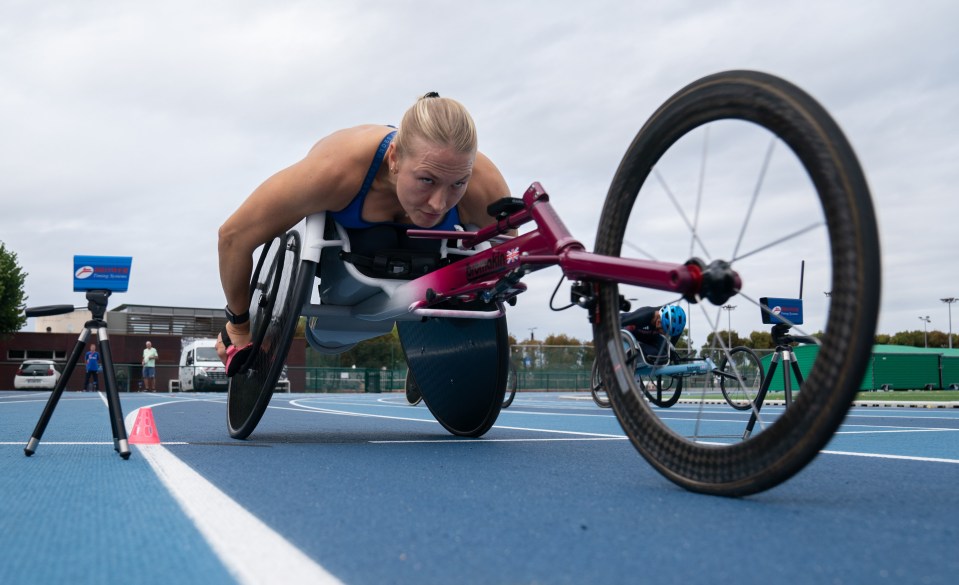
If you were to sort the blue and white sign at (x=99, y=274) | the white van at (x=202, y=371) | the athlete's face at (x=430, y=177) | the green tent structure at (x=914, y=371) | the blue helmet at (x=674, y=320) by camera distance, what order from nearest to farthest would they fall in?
the athlete's face at (x=430, y=177), the blue and white sign at (x=99, y=274), the blue helmet at (x=674, y=320), the white van at (x=202, y=371), the green tent structure at (x=914, y=371)

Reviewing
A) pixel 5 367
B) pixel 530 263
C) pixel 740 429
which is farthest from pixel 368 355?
pixel 530 263

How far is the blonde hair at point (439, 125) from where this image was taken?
123 inches

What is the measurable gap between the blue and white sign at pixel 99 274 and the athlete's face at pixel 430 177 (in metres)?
1.43

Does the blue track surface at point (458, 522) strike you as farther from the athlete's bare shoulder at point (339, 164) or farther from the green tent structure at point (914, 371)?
the green tent structure at point (914, 371)

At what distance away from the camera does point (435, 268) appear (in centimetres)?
394

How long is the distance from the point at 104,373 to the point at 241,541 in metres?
2.20

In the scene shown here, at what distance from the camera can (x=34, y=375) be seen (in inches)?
1384

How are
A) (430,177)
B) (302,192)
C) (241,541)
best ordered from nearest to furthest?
(241,541) → (430,177) → (302,192)

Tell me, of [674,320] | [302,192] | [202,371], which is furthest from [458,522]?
[202,371]

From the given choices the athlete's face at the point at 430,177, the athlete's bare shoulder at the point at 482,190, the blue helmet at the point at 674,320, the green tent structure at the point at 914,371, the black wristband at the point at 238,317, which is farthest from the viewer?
the green tent structure at the point at 914,371

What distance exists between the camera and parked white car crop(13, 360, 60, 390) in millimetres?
34500

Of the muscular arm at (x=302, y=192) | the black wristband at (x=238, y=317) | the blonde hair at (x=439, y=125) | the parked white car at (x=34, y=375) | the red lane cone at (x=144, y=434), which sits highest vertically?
the blonde hair at (x=439, y=125)

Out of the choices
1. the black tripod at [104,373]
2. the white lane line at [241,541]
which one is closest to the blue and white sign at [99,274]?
the black tripod at [104,373]

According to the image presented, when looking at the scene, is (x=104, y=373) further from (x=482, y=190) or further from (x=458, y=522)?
(x=458, y=522)
